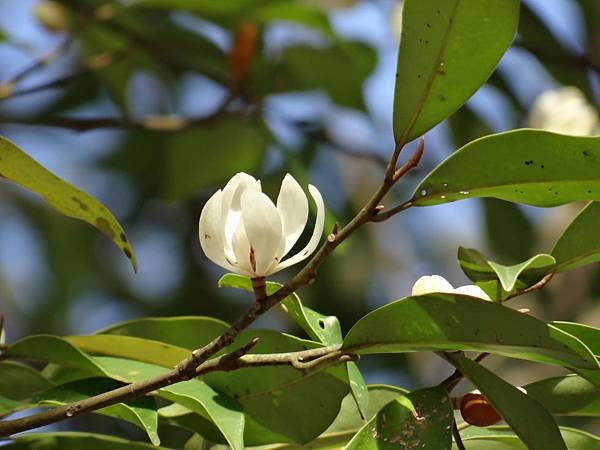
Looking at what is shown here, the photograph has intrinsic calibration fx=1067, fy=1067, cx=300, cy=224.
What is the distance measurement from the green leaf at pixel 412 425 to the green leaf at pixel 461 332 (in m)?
0.06

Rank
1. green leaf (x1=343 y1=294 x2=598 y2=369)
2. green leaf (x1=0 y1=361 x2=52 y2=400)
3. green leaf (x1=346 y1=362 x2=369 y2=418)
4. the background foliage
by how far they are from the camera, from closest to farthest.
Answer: green leaf (x1=343 y1=294 x2=598 y2=369) → green leaf (x1=346 y1=362 x2=369 y2=418) → green leaf (x1=0 y1=361 x2=52 y2=400) → the background foliage

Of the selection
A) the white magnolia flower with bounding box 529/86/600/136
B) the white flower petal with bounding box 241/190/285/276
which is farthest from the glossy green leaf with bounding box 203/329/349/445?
the white magnolia flower with bounding box 529/86/600/136

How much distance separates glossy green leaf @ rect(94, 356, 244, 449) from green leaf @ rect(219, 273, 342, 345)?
9 cm

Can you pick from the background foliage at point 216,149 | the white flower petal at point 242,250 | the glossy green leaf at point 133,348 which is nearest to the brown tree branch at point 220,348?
the white flower petal at point 242,250

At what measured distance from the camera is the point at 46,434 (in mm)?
942

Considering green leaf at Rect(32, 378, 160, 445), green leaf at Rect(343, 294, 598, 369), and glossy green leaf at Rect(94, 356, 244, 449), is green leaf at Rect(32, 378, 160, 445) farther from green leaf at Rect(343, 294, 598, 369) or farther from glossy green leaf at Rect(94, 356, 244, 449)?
green leaf at Rect(343, 294, 598, 369)

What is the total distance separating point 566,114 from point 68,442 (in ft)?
4.61

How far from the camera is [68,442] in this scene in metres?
0.94

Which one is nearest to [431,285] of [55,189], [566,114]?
[55,189]

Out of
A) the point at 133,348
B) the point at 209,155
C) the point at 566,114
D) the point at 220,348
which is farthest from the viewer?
the point at 209,155

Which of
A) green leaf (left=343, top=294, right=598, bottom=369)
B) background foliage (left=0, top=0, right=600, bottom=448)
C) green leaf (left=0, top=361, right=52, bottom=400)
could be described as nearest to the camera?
green leaf (left=343, top=294, right=598, bottom=369)

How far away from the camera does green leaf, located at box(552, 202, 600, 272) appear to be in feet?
2.69

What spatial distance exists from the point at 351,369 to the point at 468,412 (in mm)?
95

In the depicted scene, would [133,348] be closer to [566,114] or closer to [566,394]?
[566,394]
